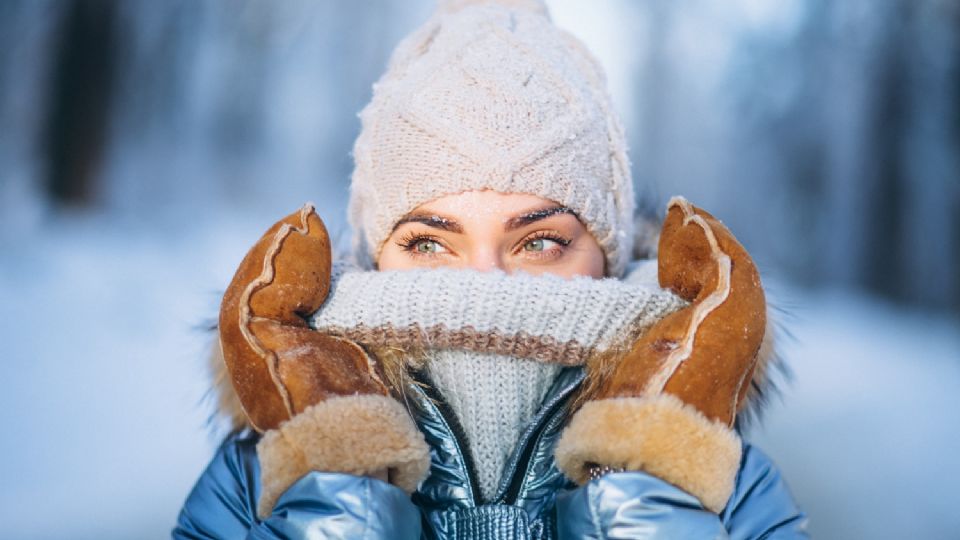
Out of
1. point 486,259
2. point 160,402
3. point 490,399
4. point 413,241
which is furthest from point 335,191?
point 490,399

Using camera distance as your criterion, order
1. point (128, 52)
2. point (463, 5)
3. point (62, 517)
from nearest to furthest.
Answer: point (463, 5) → point (62, 517) → point (128, 52)

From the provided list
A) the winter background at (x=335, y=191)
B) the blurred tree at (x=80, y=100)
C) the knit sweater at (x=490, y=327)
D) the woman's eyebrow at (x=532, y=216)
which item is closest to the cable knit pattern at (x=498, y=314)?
the knit sweater at (x=490, y=327)

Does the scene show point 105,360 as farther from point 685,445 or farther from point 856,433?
point 856,433

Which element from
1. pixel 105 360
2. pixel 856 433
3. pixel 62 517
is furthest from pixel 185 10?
pixel 856 433

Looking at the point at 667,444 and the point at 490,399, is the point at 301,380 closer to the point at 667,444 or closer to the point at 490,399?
the point at 490,399

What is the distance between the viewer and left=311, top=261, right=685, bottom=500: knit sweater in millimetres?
1035

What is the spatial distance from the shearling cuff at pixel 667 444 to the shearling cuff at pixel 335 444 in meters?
0.20

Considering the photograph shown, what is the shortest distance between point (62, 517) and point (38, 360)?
628 mm

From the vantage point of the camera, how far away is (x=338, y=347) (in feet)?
3.34

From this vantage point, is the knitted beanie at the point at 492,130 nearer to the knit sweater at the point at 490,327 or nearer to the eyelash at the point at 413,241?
the eyelash at the point at 413,241

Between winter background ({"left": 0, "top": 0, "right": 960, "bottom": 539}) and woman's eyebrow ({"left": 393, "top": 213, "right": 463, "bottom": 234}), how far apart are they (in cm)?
64

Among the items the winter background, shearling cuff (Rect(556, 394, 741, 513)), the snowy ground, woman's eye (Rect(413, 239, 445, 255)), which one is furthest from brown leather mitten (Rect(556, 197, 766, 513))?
the snowy ground

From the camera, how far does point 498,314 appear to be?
1.03 m

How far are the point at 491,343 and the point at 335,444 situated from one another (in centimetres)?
26
